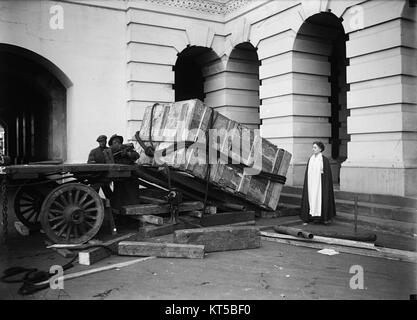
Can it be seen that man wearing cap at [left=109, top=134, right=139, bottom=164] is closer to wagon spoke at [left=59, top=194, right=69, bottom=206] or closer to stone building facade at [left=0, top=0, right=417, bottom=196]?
wagon spoke at [left=59, top=194, right=69, bottom=206]

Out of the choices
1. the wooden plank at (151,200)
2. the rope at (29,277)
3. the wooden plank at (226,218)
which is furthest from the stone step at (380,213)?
the rope at (29,277)

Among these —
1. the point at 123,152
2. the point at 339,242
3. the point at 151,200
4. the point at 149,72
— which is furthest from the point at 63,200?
the point at 149,72

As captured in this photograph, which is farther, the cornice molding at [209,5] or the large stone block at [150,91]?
the cornice molding at [209,5]

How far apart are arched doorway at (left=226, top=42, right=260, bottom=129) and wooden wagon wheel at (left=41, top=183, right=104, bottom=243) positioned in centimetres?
795

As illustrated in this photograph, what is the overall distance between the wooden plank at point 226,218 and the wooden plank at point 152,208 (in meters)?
0.34

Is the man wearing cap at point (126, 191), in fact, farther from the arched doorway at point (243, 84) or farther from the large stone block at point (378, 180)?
the arched doorway at point (243, 84)

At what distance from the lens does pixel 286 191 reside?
10.8 m

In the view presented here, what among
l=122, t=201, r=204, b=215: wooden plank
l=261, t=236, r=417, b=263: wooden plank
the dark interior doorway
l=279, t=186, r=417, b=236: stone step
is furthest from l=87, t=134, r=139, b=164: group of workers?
the dark interior doorway

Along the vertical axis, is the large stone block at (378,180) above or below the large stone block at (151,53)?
below

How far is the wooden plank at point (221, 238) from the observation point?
6051 millimetres

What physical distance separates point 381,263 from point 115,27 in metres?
10.0

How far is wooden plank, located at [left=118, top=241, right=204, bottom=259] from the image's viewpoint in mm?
5691
